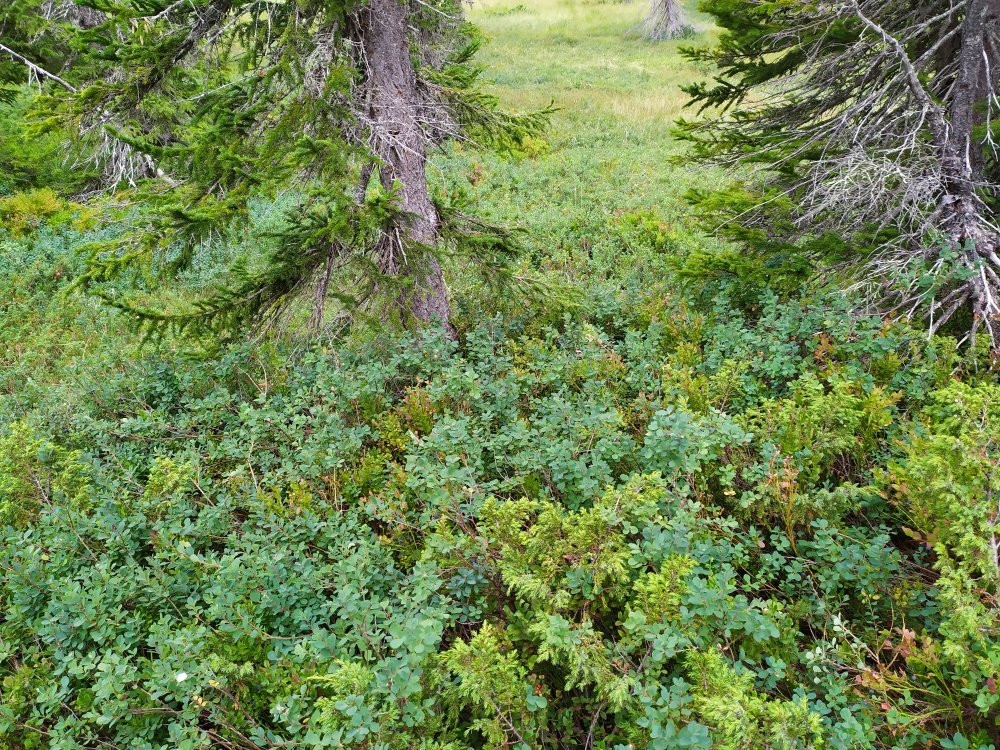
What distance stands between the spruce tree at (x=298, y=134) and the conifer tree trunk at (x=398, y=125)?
15 millimetres

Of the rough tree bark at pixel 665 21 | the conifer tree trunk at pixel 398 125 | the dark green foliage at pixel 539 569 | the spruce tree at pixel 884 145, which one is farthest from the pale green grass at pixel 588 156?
the dark green foliage at pixel 539 569

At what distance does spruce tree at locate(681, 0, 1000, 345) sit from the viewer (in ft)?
16.1

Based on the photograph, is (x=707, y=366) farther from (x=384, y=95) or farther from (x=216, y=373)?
(x=216, y=373)

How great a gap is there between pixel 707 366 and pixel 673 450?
176cm

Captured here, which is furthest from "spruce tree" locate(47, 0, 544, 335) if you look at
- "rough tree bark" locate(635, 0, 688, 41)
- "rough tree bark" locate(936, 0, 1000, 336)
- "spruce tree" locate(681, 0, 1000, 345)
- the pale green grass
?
"rough tree bark" locate(635, 0, 688, 41)

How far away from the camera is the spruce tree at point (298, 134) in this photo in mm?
4715

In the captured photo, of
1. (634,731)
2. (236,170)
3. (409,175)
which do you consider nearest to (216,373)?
(236,170)

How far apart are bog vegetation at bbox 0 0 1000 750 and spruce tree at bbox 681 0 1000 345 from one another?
0.05m

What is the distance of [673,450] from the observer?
3.62 m

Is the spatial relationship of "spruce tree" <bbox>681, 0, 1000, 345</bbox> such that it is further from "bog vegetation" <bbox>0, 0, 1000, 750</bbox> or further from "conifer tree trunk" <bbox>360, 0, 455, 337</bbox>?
"conifer tree trunk" <bbox>360, 0, 455, 337</bbox>

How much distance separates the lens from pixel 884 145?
5.80m

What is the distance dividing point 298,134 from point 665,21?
131 feet

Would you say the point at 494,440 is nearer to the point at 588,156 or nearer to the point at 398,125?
the point at 398,125

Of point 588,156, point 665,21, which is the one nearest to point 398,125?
point 588,156
